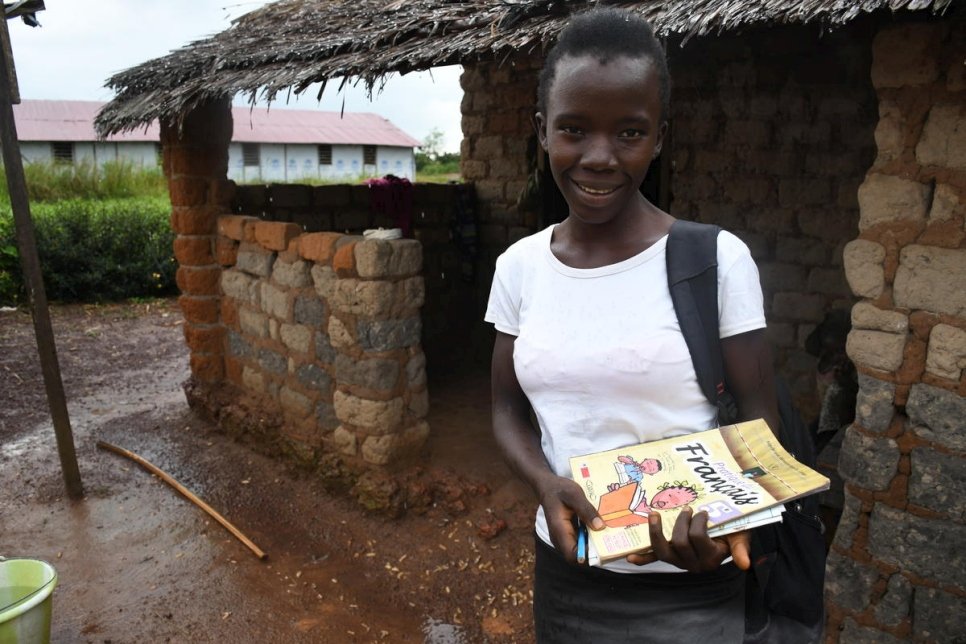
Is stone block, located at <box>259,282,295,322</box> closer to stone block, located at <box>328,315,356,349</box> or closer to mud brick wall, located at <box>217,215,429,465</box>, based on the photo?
mud brick wall, located at <box>217,215,429,465</box>

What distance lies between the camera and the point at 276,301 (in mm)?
5348

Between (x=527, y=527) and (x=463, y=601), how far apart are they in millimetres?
679

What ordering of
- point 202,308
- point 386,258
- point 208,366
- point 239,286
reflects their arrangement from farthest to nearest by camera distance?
point 208,366
point 202,308
point 239,286
point 386,258

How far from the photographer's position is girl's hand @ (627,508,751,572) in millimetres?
1241

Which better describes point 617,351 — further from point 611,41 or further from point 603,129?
point 611,41

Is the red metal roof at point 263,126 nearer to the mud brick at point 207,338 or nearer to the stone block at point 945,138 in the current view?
the mud brick at point 207,338

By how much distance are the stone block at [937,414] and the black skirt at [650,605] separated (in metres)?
1.61

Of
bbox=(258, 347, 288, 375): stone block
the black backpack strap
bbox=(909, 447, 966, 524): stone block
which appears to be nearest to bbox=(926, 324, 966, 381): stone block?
bbox=(909, 447, 966, 524): stone block

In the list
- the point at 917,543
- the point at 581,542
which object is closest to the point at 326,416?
the point at 917,543

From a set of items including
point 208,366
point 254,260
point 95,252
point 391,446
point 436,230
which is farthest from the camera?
point 95,252

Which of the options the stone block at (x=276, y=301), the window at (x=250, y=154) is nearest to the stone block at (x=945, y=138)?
the stone block at (x=276, y=301)

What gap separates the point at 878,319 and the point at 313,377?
350 cm

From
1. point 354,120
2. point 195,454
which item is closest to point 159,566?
point 195,454

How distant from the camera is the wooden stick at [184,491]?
4539 millimetres
